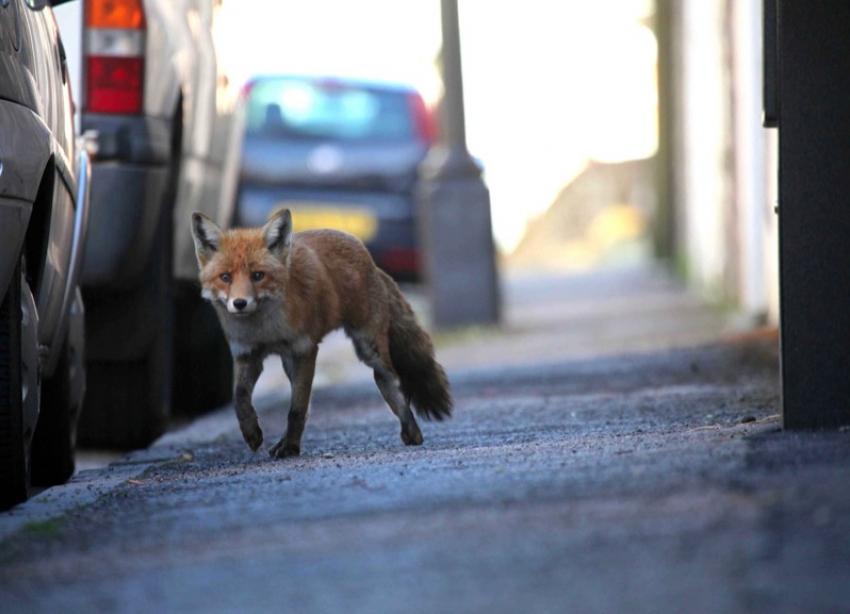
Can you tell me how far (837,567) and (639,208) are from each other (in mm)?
25444

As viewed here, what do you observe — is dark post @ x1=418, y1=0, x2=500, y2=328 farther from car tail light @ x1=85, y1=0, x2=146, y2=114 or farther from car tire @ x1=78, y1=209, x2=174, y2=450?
car tail light @ x1=85, y1=0, x2=146, y2=114

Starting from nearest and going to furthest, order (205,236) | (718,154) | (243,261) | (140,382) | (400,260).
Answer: (243,261)
(205,236)
(140,382)
(718,154)
(400,260)

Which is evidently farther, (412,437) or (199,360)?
(199,360)

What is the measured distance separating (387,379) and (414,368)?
195mm

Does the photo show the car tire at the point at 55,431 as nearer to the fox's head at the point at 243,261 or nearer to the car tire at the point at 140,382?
the fox's head at the point at 243,261

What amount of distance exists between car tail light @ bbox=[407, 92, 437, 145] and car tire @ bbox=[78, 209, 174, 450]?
771 centimetres

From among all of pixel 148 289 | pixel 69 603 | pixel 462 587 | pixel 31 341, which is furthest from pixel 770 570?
pixel 148 289

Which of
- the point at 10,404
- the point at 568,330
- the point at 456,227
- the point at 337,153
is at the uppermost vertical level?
the point at 337,153

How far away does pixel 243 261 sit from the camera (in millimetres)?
5355

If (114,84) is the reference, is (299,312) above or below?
below

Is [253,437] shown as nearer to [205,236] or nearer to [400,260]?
[205,236]

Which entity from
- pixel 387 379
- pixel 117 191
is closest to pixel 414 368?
pixel 387 379

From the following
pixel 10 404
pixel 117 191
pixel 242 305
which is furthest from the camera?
pixel 117 191

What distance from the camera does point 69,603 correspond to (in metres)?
3.13
